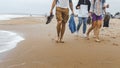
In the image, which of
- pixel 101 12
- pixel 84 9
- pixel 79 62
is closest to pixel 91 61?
pixel 79 62

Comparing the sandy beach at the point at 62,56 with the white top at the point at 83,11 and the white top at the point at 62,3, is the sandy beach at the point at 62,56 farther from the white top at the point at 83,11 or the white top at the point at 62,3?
the white top at the point at 83,11

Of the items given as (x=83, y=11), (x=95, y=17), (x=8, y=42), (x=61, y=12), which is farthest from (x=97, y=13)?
(x=8, y=42)

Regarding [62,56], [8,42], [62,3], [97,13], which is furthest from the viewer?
[97,13]

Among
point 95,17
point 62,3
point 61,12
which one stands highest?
point 62,3

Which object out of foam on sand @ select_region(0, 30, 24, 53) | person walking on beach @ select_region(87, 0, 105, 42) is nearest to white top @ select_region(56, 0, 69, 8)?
person walking on beach @ select_region(87, 0, 105, 42)

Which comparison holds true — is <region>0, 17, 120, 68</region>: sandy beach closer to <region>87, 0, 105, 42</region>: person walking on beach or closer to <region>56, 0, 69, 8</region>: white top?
<region>56, 0, 69, 8</region>: white top

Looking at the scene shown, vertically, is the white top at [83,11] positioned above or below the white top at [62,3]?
below

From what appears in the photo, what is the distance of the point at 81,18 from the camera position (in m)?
10.9

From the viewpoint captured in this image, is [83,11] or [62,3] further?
[83,11]

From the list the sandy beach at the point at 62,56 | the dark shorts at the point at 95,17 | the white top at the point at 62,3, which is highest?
the white top at the point at 62,3

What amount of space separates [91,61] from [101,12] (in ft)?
12.0

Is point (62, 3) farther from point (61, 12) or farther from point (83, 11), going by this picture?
point (83, 11)

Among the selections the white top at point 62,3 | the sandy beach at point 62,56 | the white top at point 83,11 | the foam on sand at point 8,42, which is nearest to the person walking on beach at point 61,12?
the white top at point 62,3

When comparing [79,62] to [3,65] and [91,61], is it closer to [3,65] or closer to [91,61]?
[91,61]
